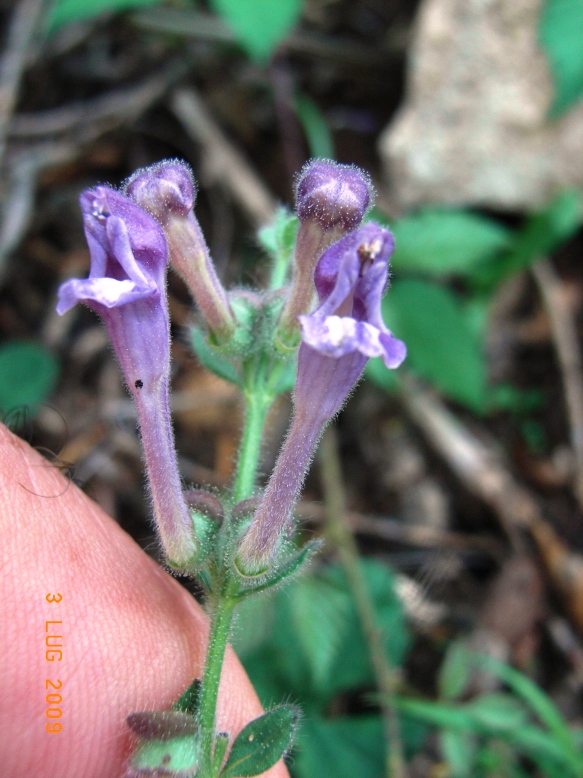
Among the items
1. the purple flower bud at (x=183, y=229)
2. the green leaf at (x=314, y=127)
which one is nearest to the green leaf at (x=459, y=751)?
the purple flower bud at (x=183, y=229)

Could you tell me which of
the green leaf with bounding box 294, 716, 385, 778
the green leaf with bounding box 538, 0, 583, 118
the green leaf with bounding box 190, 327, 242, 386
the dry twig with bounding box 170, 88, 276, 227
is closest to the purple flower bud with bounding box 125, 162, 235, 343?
the green leaf with bounding box 190, 327, 242, 386

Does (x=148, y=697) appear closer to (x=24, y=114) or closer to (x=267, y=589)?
(x=267, y=589)

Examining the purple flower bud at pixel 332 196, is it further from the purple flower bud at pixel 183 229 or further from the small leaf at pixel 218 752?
the small leaf at pixel 218 752

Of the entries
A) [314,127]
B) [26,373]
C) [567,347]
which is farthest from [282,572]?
[314,127]

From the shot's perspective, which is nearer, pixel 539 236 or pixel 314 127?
pixel 539 236

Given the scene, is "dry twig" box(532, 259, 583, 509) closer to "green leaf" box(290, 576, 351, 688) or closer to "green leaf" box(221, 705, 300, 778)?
"green leaf" box(290, 576, 351, 688)

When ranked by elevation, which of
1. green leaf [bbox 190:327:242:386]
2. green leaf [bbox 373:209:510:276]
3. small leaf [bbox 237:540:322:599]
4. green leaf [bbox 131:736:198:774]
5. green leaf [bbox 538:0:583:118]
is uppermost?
green leaf [bbox 538:0:583:118]

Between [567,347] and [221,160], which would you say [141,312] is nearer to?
[221,160]

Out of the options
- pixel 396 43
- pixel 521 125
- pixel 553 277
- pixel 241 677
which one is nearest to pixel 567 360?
pixel 553 277
